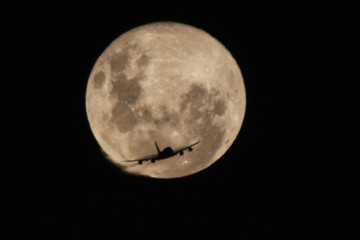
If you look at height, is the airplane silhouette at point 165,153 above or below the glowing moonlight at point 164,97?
below

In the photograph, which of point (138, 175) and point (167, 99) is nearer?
point (167, 99)

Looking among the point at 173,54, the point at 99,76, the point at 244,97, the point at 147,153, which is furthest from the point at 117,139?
the point at 244,97

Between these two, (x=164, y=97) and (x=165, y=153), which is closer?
(x=164, y=97)

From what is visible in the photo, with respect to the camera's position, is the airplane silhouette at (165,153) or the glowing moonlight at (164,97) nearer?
the glowing moonlight at (164,97)

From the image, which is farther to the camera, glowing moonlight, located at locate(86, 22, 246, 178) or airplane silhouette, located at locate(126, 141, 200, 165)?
airplane silhouette, located at locate(126, 141, 200, 165)

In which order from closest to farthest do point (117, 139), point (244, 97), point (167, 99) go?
point (167, 99) → point (117, 139) → point (244, 97)

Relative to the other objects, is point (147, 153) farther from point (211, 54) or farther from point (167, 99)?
point (211, 54)

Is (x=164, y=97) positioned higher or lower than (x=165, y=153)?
higher

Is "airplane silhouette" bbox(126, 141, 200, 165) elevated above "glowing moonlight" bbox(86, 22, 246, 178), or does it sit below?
below
